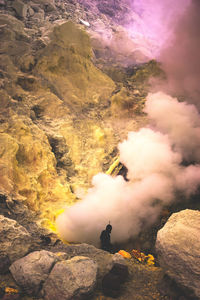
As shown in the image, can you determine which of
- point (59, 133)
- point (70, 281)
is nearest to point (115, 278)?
point (70, 281)

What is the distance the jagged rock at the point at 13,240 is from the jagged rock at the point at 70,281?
0.92 meters

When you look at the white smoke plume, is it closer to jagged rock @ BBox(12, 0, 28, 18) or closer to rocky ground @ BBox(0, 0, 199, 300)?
rocky ground @ BBox(0, 0, 199, 300)

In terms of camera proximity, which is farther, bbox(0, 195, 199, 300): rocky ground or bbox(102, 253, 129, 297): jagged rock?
bbox(102, 253, 129, 297): jagged rock

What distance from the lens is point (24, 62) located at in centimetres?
824

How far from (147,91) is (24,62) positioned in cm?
542

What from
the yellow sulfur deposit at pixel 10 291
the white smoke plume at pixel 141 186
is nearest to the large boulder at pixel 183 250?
the yellow sulfur deposit at pixel 10 291

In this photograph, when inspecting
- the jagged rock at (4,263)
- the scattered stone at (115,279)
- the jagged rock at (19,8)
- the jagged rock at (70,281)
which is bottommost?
the jagged rock at (4,263)

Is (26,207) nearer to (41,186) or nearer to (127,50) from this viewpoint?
(41,186)

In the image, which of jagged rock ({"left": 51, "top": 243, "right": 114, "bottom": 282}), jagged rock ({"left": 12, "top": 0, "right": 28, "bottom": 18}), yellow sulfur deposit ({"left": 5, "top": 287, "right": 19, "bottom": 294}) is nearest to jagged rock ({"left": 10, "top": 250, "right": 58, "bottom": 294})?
yellow sulfur deposit ({"left": 5, "top": 287, "right": 19, "bottom": 294})

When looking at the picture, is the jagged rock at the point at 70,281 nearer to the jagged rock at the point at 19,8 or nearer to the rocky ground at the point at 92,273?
the rocky ground at the point at 92,273

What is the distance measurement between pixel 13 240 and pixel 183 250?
318 centimetres

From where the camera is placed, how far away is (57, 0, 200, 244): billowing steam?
626cm

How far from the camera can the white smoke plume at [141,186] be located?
612 cm

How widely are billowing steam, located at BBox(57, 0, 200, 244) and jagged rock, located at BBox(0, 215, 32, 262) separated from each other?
1.69 meters
